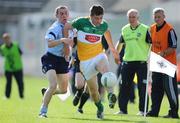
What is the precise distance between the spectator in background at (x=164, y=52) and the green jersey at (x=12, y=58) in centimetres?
997

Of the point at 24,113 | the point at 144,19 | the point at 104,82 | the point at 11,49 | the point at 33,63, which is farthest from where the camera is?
the point at 33,63

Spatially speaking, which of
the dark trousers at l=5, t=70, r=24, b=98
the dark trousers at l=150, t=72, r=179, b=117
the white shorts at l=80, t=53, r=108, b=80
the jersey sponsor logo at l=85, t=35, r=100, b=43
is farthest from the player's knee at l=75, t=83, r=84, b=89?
the dark trousers at l=5, t=70, r=24, b=98

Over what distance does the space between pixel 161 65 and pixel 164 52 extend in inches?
26.1

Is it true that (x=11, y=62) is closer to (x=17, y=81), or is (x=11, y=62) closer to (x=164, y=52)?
(x=17, y=81)

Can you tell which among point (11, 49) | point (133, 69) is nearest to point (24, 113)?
point (133, 69)

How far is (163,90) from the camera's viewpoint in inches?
648

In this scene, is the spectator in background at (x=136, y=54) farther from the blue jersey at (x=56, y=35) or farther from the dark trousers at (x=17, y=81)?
the dark trousers at (x=17, y=81)

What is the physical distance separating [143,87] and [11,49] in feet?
32.6

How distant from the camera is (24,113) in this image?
1623 cm

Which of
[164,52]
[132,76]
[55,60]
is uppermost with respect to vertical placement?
[164,52]

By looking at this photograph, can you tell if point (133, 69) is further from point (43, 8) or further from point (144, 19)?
point (43, 8)

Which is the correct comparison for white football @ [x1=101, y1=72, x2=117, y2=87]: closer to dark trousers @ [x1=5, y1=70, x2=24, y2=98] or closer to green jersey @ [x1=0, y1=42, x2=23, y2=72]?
dark trousers @ [x1=5, y1=70, x2=24, y2=98]

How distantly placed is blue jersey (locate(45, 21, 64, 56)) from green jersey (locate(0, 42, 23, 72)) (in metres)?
10.7

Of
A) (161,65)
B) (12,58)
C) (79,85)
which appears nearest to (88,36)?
(161,65)
